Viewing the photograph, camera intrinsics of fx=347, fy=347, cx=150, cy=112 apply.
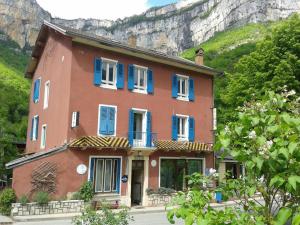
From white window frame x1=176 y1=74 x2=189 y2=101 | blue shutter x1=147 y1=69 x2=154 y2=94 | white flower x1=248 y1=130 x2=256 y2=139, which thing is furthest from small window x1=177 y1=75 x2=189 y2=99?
white flower x1=248 y1=130 x2=256 y2=139

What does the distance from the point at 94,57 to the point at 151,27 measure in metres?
113

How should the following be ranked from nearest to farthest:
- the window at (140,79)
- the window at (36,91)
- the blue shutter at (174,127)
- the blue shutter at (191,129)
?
the window at (140,79)
the blue shutter at (174,127)
the blue shutter at (191,129)
the window at (36,91)

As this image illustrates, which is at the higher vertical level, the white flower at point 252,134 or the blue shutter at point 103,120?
the blue shutter at point 103,120

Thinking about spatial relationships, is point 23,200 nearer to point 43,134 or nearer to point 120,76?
point 43,134

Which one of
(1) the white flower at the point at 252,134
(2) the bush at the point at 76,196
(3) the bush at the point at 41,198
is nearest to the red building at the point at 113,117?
(2) the bush at the point at 76,196

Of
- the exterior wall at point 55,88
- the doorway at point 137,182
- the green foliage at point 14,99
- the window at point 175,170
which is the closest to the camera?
the exterior wall at point 55,88

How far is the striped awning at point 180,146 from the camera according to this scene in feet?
68.2

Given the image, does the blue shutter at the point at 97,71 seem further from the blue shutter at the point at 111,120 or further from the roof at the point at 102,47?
the blue shutter at the point at 111,120

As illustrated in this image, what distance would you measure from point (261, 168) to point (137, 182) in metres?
18.8

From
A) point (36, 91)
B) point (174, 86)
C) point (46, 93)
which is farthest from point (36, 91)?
point (174, 86)

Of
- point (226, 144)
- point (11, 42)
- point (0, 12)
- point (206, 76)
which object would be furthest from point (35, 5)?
point (226, 144)

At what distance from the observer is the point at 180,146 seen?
70.5ft

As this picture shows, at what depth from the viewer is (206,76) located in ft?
82.3

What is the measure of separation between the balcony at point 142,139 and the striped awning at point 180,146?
354mm
